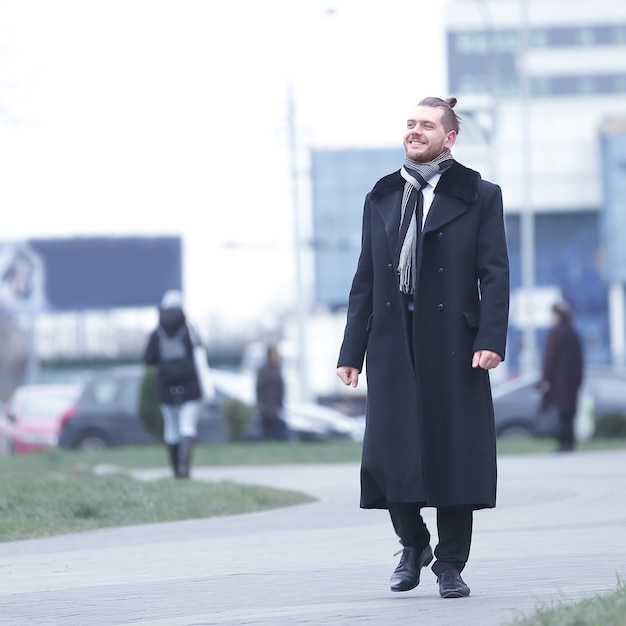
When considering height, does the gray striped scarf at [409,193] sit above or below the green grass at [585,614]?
above

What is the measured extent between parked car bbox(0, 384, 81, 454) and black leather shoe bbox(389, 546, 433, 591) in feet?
73.0

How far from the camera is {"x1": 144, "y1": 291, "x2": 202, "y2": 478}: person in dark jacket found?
50.4 feet

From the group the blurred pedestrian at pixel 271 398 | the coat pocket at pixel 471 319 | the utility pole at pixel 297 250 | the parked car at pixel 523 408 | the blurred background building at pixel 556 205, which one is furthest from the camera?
the blurred background building at pixel 556 205

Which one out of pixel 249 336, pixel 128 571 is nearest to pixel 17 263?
pixel 128 571

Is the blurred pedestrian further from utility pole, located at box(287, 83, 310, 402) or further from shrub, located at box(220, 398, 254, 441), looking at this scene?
utility pole, located at box(287, 83, 310, 402)

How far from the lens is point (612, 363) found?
6431cm

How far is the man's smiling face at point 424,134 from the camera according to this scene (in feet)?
21.5

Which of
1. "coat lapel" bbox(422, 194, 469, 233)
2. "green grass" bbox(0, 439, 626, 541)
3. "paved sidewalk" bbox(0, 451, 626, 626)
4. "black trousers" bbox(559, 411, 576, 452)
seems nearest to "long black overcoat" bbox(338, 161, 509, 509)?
"coat lapel" bbox(422, 194, 469, 233)

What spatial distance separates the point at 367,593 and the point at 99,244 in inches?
1632

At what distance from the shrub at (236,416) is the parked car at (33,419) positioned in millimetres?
3089

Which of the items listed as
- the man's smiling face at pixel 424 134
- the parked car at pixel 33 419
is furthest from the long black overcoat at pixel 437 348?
the parked car at pixel 33 419

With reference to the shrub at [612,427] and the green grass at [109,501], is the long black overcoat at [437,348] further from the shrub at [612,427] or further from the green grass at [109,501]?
the shrub at [612,427]

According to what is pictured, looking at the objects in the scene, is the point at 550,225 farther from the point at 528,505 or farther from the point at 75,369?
the point at 528,505

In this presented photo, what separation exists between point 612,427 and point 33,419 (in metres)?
11.2
